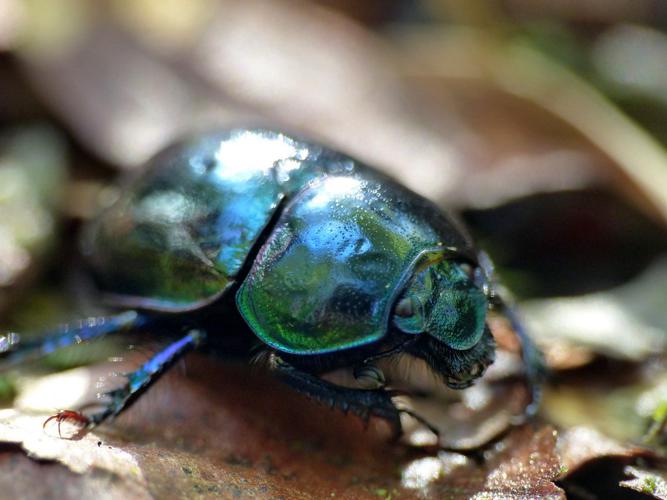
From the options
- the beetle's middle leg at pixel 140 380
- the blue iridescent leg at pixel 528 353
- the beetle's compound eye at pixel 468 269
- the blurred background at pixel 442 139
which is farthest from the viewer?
the blurred background at pixel 442 139

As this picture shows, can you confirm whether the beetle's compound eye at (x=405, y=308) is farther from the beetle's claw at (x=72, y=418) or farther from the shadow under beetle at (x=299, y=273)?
the beetle's claw at (x=72, y=418)

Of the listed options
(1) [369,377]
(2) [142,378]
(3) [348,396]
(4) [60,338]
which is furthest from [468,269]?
(4) [60,338]

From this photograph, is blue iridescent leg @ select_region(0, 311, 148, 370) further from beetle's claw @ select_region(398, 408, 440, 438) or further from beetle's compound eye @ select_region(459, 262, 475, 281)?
beetle's compound eye @ select_region(459, 262, 475, 281)

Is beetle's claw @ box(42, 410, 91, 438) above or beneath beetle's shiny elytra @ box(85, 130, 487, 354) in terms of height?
beneath

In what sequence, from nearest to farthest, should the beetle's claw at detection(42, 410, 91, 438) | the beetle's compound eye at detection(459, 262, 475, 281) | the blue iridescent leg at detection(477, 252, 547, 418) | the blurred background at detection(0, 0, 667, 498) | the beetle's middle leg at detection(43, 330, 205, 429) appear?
1. the beetle's claw at detection(42, 410, 91, 438)
2. the beetle's middle leg at detection(43, 330, 205, 429)
3. the beetle's compound eye at detection(459, 262, 475, 281)
4. the blue iridescent leg at detection(477, 252, 547, 418)
5. the blurred background at detection(0, 0, 667, 498)

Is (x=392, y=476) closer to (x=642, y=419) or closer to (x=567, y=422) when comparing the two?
(x=567, y=422)

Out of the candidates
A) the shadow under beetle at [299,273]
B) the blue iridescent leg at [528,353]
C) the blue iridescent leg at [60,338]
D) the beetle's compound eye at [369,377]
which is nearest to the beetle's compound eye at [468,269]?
the shadow under beetle at [299,273]

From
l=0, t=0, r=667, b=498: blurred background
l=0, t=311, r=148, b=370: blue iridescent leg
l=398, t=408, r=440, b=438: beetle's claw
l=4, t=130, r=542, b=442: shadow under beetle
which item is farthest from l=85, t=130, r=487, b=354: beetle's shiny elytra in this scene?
l=0, t=0, r=667, b=498: blurred background
